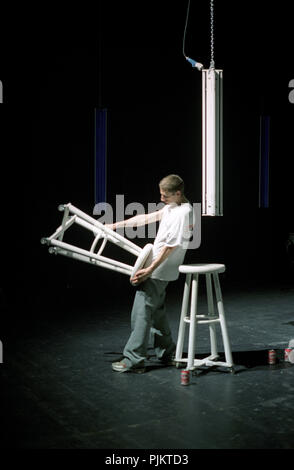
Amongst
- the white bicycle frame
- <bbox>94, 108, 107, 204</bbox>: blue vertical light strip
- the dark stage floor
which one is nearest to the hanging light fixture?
the white bicycle frame

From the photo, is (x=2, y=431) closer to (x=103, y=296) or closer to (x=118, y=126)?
(x=103, y=296)

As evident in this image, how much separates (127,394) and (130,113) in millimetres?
5229

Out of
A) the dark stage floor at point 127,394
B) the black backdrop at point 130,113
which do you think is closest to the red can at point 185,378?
the dark stage floor at point 127,394

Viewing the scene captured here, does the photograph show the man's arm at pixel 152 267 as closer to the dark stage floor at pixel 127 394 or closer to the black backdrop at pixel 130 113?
the dark stage floor at pixel 127 394

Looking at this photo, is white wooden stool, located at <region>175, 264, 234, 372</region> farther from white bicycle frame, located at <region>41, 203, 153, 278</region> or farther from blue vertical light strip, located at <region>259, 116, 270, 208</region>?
blue vertical light strip, located at <region>259, 116, 270, 208</region>

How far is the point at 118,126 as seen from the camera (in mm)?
8164

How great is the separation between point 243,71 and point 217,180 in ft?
19.1

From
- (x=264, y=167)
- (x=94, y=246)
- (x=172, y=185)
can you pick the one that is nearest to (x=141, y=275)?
(x=94, y=246)

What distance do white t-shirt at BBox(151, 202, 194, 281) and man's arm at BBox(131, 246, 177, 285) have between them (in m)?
0.04

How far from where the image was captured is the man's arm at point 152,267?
4.21 meters

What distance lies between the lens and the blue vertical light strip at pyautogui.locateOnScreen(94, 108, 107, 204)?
5383 mm

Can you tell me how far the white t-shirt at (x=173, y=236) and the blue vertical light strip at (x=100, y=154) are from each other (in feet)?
4.34

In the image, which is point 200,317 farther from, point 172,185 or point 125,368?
point 172,185

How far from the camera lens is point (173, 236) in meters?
4.18
